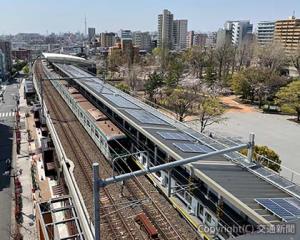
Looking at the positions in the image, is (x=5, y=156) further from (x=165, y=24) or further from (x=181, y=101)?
(x=165, y=24)

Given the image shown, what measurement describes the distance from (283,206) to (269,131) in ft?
79.1

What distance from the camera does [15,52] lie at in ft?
355

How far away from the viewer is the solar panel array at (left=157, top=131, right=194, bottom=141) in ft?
47.0

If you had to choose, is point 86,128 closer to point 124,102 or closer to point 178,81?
point 124,102

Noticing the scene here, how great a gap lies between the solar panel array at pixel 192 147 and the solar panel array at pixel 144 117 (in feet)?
12.5

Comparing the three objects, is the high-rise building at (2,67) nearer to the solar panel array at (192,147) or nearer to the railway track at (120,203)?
the railway track at (120,203)

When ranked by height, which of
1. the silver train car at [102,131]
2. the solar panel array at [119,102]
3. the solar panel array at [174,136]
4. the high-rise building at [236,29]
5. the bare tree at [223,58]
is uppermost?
the high-rise building at [236,29]

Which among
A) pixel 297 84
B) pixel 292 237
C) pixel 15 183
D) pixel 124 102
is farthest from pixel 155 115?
pixel 297 84

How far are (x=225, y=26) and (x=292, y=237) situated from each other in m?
157

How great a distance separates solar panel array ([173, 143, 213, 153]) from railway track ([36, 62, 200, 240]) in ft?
7.82

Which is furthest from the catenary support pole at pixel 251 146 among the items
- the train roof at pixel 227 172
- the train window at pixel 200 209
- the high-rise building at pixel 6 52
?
the high-rise building at pixel 6 52

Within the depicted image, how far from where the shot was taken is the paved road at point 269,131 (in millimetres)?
25109

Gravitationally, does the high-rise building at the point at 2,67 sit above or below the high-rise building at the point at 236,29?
below

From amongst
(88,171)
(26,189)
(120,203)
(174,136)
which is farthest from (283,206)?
(26,189)
